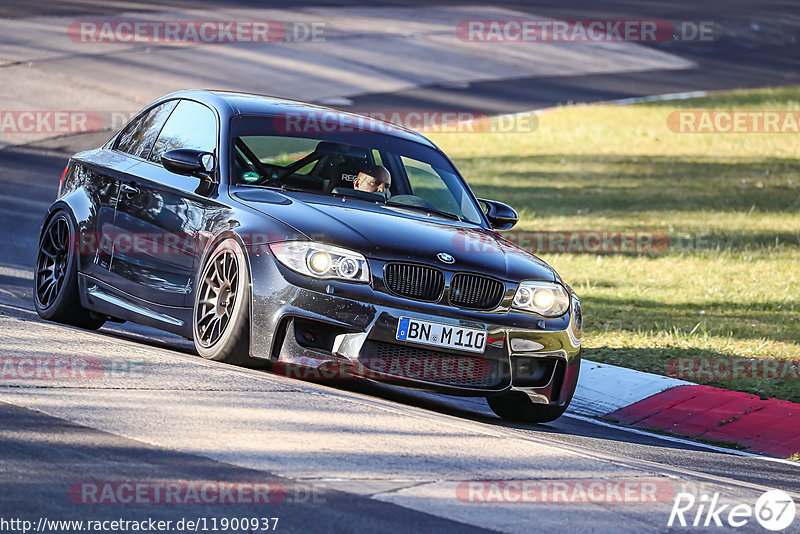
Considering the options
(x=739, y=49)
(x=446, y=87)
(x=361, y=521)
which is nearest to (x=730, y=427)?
(x=361, y=521)

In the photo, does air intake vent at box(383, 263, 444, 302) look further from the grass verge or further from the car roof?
the grass verge

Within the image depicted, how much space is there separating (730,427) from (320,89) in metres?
16.1

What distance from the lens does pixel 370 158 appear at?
8.80 metres

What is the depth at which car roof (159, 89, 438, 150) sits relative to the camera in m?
8.72

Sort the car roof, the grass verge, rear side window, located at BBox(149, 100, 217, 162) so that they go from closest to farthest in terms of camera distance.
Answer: rear side window, located at BBox(149, 100, 217, 162) < the car roof < the grass verge

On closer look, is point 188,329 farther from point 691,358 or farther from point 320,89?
point 320,89

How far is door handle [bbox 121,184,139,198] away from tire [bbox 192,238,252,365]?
1.12 meters

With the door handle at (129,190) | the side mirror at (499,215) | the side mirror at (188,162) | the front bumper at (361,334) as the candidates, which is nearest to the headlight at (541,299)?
the front bumper at (361,334)

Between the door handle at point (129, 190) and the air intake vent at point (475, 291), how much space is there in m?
2.37

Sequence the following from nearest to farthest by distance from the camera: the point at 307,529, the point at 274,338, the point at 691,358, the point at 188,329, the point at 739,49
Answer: the point at 307,529
the point at 274,338
the point at 188,329
the point at 691,358
the point at 739,49

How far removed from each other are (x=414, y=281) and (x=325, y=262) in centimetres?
51

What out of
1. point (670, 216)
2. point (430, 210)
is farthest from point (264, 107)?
point (670, 216)

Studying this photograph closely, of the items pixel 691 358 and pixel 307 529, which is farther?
pixel 691 358

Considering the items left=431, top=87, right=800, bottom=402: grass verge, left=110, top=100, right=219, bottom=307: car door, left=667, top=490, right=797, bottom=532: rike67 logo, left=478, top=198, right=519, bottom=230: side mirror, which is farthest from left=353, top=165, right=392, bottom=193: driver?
left=667, top=490, right=797, bottom=532: rike67 logo
